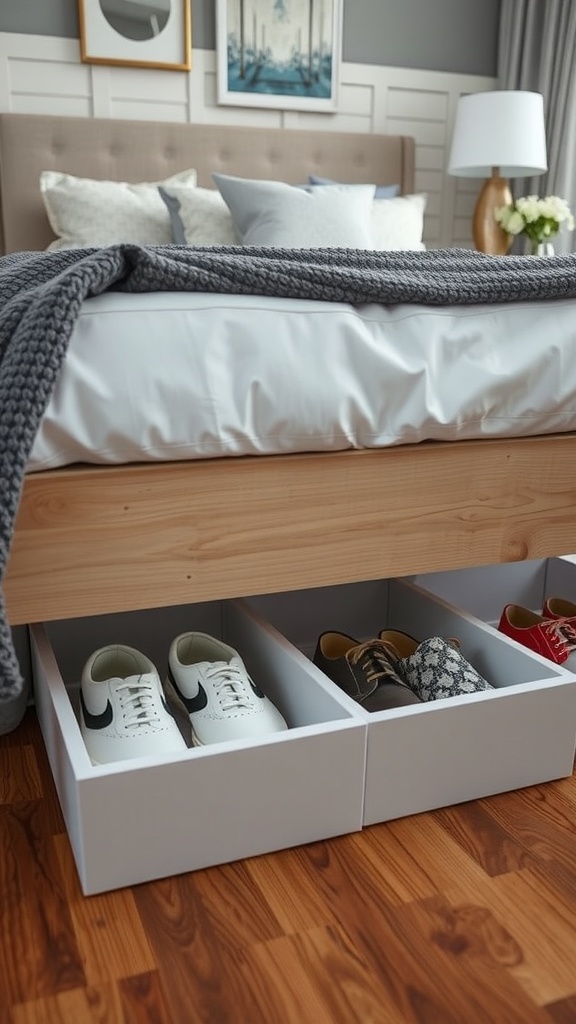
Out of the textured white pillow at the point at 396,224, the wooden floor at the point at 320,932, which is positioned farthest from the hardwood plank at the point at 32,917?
the textured white pillow at the point at 396,224

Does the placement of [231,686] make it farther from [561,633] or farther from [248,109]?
[248,109]

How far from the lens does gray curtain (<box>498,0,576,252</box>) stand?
295 cm

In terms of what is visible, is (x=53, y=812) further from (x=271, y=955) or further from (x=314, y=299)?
(x=314, y=299)

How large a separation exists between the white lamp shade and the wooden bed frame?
1.90 metres

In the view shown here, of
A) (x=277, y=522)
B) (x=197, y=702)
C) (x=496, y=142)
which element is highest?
(x=496, y=142)

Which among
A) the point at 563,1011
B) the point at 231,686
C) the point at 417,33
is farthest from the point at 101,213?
the point at 563,1011

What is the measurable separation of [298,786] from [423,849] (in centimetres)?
18

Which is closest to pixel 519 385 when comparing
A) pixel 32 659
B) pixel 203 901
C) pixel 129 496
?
pixel 129 496

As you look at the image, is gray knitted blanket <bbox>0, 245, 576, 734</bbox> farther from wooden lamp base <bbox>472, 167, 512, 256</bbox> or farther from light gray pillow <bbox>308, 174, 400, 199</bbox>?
wooden lamp base <bbox>472, 167, 512, 256</bbox>

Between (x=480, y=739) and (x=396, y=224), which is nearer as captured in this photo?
(x=480, y=739)

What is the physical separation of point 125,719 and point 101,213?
1783 millimetres

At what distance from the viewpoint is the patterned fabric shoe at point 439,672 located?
120cm

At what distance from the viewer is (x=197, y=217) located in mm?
2447

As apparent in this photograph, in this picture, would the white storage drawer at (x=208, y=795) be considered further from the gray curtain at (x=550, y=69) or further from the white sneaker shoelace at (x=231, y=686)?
the gray curtain at (x=550, y=69)
